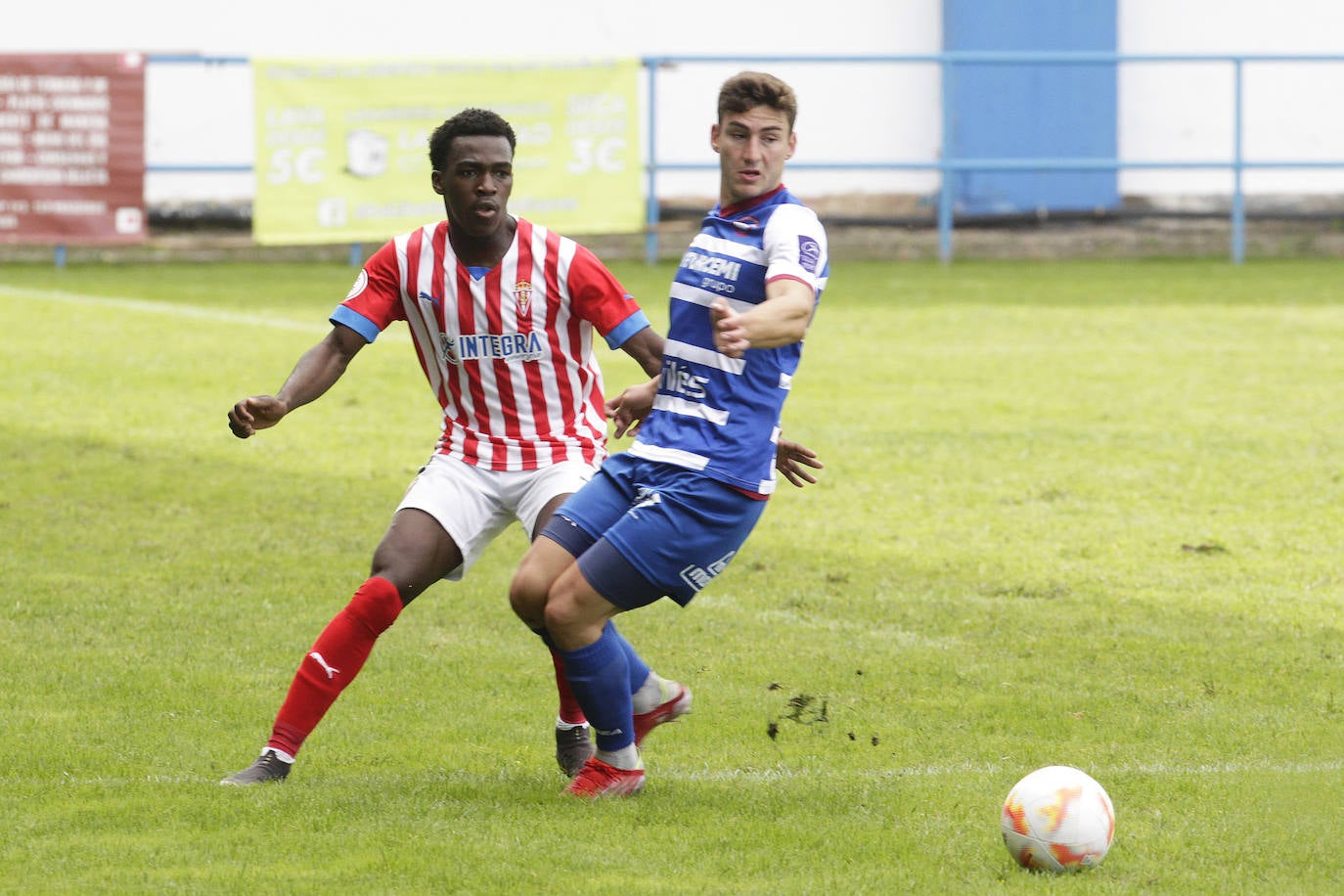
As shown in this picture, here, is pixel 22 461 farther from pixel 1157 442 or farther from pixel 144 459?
pixel 1157 442

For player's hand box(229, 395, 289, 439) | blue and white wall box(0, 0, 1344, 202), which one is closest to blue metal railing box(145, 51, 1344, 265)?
blue and white wall box(0, 0, 1344, 202)

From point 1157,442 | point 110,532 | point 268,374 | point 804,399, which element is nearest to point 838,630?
point 110,532

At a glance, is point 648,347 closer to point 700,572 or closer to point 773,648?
point 700,572

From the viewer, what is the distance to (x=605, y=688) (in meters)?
4.98

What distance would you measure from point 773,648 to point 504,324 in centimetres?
198

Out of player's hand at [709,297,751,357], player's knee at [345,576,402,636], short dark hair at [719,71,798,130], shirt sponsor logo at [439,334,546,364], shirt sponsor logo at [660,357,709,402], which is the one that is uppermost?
short dark hair at [719,71,798,130]

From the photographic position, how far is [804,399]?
12633mm

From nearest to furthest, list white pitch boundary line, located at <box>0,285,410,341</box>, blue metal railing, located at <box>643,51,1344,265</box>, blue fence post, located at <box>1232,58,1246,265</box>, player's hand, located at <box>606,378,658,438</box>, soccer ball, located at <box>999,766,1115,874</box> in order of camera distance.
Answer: soccer ball, located at <box>999,766,1115,874</box>, player's hand, located at <box>606,378,658,438</box>, white pitch boundary line, located at <box>0,285,410,341</box>, blue metal railing, located at <box>643,51,1344,265</box>, blue fence post, located at <box>1232,58,1246,265</box>

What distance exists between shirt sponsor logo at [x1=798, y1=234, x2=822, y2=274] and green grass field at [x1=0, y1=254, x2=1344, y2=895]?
1330 mm

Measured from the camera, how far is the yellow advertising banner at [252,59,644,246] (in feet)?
61.8

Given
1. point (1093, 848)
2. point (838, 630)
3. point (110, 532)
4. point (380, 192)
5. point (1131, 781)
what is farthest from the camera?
point (380, 192)

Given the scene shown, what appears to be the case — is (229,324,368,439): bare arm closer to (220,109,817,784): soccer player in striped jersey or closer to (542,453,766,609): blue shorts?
(220,109,817,784): soccer player in striped jersey

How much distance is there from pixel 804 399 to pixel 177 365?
4.35 metres

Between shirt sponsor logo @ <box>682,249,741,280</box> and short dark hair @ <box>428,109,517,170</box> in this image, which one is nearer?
shirt sponsor logo @ <box>682,249,741,280</box>
